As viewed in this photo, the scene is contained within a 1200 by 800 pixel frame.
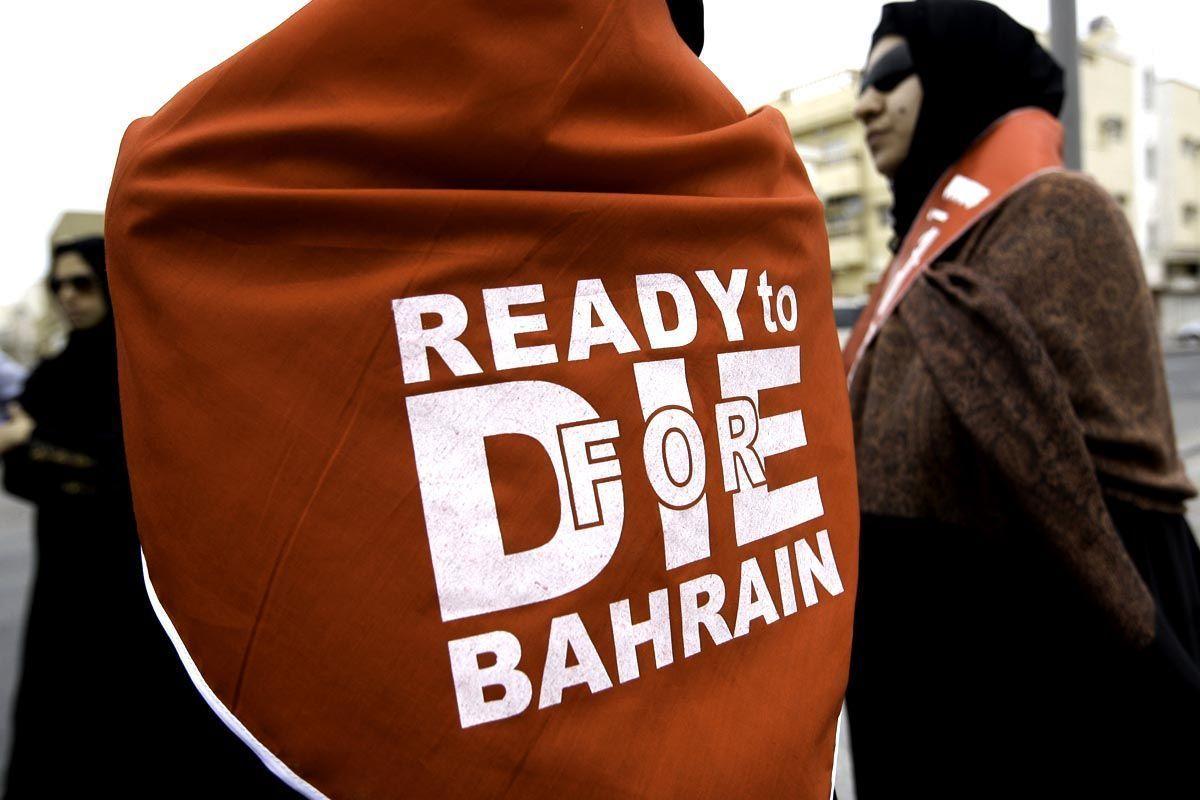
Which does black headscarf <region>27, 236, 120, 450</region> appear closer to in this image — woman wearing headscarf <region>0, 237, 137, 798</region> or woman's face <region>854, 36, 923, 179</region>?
woman wearing headscarf <region>0, 237, 137, 798</region>

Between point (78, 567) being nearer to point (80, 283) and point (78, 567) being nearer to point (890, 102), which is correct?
point (80, 283)

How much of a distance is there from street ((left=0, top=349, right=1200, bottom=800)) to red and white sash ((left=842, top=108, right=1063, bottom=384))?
165 cm

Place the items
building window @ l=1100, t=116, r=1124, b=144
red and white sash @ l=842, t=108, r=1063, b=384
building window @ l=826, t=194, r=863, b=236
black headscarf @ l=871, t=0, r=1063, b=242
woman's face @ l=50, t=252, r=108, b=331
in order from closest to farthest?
red and white sash @ l=842, t=108, r=1063, b=384
black headscarf @ l=871, t=0, r=1063, b=242
woman's face @ l=50, t=252, r=108, b=331
building window @ l=1100, t=116, r=1124, b=144
building window @ l=826, t=194, r=863, b=236

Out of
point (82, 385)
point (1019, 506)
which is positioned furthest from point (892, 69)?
point (82, 385)

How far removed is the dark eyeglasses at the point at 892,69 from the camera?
1663 mm

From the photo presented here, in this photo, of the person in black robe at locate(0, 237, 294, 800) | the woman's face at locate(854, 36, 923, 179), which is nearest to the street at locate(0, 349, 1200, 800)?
the person in black robe at locate(0, 237, 294, 800)

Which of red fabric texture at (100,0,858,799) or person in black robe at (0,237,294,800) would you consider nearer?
red fabric texture at (100,0,858,799)

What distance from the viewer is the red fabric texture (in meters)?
0.56

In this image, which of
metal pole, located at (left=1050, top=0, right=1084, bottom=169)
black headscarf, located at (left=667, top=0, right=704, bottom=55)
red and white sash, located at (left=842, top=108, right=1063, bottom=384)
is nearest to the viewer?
black headscarf, located at (left=667, top=0, right=704, bottom=55)

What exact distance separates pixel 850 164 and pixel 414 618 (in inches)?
1206

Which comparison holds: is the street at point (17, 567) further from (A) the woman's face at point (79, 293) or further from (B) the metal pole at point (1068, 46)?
(B) the metal pole at point (1068, 46)

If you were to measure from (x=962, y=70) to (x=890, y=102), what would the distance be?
133 millimetres

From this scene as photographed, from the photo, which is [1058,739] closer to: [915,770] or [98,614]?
[915,770]

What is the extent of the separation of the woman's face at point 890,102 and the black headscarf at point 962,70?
0.05 ft
